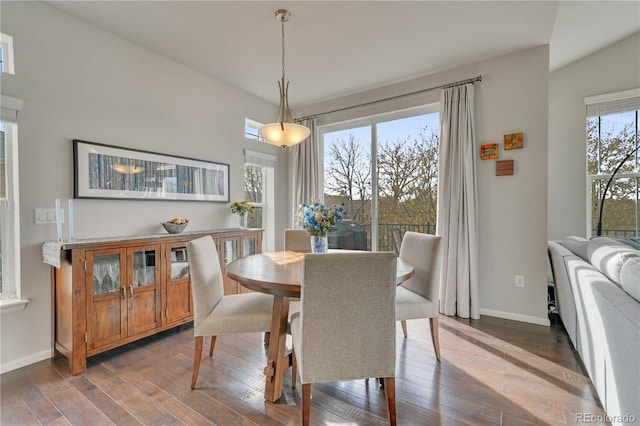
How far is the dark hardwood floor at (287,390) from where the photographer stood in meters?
1.62

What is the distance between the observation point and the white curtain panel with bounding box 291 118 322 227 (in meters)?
4.28

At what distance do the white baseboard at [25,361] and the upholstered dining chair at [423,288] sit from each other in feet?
8.74

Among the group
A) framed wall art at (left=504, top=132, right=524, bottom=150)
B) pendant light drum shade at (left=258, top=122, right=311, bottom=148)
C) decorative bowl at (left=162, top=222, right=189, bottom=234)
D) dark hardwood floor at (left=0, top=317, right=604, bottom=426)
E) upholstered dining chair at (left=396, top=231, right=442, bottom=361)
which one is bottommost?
dark hardwood floor at (left=0, top=317, right=604, bottom=426)

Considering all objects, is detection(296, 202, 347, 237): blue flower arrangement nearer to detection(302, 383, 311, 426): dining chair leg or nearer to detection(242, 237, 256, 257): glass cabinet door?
detection(302, 383, 311, 426): dining chair leg

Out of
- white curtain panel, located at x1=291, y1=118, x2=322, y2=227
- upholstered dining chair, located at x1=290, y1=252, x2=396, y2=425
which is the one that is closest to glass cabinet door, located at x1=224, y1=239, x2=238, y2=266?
white curtain panel, located at x1=291, y1=118, x2=322, y2=227

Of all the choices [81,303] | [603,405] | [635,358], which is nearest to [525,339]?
[603,405]

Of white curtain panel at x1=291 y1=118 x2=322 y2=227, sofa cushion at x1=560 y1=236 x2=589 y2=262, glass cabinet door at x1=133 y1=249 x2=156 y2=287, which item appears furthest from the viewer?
white curtain panel at x1=291 y1=118 x2=322 y2=227

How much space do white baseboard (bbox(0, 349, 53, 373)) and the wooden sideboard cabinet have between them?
67 mm

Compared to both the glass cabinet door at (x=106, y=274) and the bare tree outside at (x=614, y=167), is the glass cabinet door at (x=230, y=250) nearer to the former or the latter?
the glass cabinet door at (x=106, y=274)

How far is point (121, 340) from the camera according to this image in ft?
7.64

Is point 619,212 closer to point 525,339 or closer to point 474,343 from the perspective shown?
point 525,339

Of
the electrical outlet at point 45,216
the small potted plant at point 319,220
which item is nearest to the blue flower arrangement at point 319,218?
the small potted plant at point 319,220

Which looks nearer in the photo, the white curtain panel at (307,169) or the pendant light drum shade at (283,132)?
the pendant light drum shade at (283,132)

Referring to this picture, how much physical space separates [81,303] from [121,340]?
44 cm
